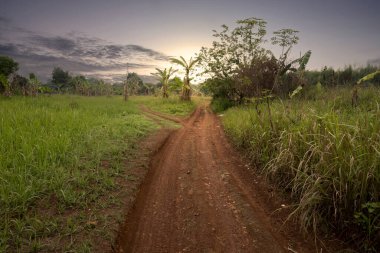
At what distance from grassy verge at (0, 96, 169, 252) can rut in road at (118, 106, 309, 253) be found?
62 cm

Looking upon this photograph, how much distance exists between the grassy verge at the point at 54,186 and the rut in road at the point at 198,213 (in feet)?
2.05

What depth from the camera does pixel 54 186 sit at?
14.7 feet

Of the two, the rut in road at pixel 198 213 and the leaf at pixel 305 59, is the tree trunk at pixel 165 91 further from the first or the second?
the rut in road at pixel 198 213

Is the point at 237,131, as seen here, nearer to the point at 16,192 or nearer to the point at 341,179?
the point at 341,179

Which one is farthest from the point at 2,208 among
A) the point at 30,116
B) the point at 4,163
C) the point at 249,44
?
the point at 249,44

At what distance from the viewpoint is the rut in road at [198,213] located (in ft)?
12.0

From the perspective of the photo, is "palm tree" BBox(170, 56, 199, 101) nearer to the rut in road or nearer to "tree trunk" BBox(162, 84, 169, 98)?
"tree trunk" BBox(162, 84, 169, 98)

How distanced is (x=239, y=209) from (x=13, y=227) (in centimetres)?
372

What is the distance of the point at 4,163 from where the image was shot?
4879 mm

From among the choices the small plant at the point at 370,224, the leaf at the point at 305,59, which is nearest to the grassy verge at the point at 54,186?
the small plant at the point at 370,224

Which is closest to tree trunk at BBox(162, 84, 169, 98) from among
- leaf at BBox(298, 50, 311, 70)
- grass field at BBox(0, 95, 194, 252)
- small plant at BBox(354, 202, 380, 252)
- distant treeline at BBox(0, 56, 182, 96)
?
distant treeline at BBox(0, 56, 182, 96)

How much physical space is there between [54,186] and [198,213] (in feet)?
9.04

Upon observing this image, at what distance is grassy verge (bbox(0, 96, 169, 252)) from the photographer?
3.40 metres

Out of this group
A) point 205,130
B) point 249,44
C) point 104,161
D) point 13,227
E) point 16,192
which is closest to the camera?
point 13,227
